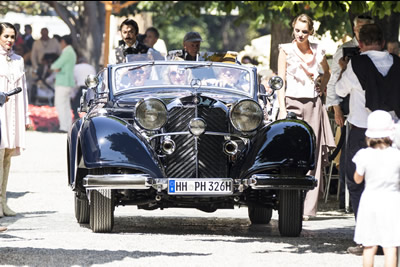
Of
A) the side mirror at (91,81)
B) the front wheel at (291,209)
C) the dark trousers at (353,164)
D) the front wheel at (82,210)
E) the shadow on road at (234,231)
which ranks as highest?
the side mirror at (91,81)

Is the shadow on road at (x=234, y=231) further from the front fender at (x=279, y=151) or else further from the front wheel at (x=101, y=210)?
the front fender at (x=279, y=151)

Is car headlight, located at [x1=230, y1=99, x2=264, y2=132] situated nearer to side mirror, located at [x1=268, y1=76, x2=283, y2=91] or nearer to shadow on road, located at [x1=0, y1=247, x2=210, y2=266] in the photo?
side mirror, located at [x1=268, y1=76, x2=283, y2=91]

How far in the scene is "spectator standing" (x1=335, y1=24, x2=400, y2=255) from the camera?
9.90 m

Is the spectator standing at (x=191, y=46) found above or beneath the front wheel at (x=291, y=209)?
above

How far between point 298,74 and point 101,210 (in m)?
3.07

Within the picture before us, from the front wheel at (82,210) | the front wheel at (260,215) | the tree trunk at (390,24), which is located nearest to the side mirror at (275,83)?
the front wheel at (260,215)

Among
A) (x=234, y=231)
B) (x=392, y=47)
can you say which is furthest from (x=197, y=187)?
(x=392, y=47)

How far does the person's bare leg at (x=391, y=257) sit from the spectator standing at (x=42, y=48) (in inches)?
1016

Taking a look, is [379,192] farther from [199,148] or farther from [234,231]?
[234,231]

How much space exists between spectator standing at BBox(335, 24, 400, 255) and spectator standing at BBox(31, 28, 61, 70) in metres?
23.7

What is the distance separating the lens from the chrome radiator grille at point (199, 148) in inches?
434

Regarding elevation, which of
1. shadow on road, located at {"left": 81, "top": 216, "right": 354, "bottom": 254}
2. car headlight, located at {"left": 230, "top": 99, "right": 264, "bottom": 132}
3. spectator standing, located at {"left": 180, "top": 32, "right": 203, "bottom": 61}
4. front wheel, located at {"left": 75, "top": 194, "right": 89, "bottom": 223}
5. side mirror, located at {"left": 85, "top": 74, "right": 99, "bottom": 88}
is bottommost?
shadow on road, located at {"left": 81, "top": 216, "right": 354, "bottom": 254}

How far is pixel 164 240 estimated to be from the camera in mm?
10336

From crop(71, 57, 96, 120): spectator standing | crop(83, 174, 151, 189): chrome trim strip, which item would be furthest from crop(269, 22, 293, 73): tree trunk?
crop(83, 174, 151, 189): chrome trim strip
